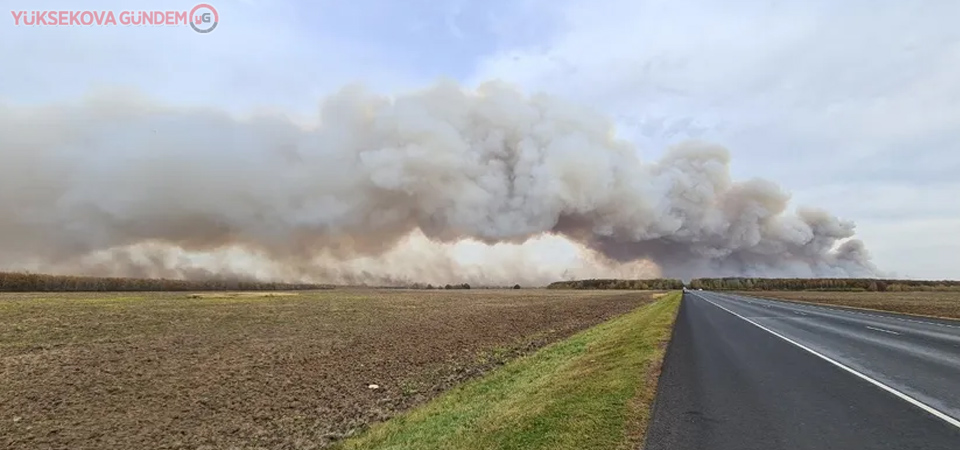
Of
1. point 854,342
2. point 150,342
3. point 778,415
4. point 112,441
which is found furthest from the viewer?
point 150,342

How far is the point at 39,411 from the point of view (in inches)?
583

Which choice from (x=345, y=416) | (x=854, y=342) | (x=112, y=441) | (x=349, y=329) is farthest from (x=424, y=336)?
(x=854, y=342)

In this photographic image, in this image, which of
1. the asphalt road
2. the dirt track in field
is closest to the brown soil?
the asphalt road

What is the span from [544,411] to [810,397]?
5.77 m

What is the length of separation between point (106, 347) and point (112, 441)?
18.7 meters

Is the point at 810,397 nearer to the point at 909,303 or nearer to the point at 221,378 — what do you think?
the point at 221,378

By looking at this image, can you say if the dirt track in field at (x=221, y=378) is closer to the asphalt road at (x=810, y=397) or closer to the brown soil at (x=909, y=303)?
the asphalt road at (x=810, y=397)

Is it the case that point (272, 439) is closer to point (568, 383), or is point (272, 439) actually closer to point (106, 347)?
point (568, 383)

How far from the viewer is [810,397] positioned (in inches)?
409

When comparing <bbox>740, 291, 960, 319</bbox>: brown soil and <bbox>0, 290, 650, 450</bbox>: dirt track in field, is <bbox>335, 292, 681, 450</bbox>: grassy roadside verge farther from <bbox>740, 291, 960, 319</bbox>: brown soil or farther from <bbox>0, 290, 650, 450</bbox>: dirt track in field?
<bbox>740, 291, 960, 319</bbox>: brown soil

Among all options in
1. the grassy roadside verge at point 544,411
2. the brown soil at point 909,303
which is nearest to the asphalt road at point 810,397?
the grassy roadside verge at point 544,411

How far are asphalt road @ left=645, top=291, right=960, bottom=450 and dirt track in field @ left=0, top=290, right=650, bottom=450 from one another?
8389 mm

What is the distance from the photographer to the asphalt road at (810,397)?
769 cm

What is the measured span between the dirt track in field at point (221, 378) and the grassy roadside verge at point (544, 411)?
5.27 feet
